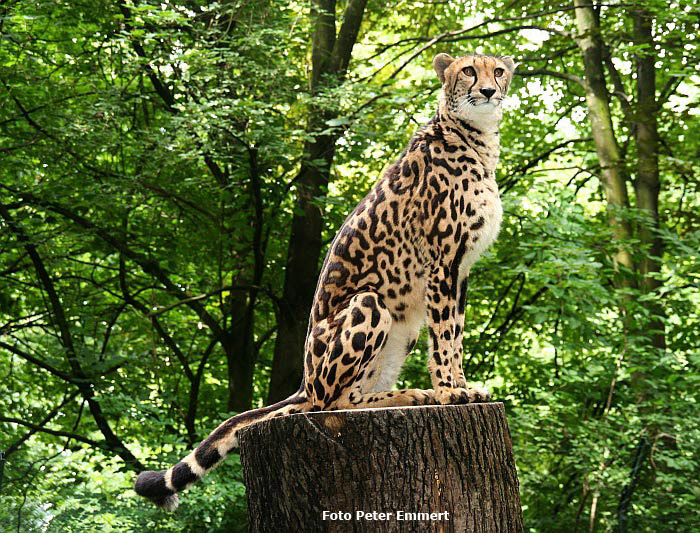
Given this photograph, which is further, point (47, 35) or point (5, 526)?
point (47, 35)

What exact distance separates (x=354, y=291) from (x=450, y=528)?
116 centimetres

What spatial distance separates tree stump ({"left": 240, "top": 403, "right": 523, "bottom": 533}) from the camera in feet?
11.3

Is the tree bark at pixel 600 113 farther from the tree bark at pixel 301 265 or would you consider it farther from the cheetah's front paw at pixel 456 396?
the cheetah's front paw at pixel 456 396

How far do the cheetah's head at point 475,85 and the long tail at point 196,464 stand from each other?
5.35 feet

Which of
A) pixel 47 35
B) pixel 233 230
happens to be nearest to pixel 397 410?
pixel 233 230

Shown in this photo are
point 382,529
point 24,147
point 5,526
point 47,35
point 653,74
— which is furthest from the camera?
point 653,74

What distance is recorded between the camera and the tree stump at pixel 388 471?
3.43 metres

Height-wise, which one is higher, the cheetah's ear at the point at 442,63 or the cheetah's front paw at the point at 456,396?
the cheetah's ear at the point at 442,63

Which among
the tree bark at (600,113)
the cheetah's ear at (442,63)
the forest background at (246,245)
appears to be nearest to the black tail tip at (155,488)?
the cheetah's ear at (442,63)

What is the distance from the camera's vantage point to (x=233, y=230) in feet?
31.3

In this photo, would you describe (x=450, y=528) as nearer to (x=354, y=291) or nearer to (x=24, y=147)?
(x=354, y=291)

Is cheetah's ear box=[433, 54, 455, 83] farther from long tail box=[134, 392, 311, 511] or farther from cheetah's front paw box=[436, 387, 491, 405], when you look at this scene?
long tail box=[134, 392, 311, 511]

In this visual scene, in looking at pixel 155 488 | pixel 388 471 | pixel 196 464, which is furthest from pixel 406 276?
pixel 155 488

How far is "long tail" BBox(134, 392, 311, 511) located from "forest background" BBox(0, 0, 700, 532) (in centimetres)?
386
